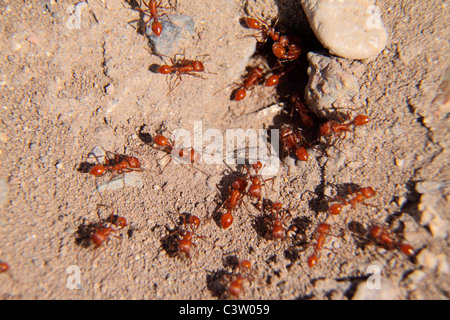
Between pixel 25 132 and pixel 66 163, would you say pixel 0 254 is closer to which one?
pixel 66 163

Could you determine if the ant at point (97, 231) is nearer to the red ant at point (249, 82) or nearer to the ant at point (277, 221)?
the ant at point (277, 221)

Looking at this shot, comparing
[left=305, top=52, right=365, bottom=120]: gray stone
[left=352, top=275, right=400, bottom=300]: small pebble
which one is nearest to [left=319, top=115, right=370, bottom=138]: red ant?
[left=305, top=52, right=365, bottom=120]: gray stone

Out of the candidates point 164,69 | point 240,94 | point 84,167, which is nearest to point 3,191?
point 84,167

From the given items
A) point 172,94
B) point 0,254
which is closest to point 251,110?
point 172,94

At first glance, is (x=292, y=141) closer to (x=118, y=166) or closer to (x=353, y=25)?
(x=353, y=25)

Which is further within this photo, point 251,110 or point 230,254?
point 251,110

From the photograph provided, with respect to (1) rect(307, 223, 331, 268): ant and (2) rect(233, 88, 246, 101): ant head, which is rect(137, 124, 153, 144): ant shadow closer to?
(2) rect(233, 88, 246, 101): ant head
